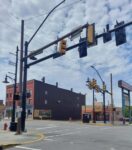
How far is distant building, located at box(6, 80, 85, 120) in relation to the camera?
80062 millimetres

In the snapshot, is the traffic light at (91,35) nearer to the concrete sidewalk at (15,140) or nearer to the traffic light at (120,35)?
the traffic light at (120,35)

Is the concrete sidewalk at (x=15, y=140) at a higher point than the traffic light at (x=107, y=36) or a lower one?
lower

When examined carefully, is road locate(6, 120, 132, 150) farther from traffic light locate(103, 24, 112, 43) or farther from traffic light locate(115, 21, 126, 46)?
traffic light locate(103, 24, 112, 43)

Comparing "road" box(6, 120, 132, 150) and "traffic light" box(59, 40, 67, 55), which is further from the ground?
"traffic light" box(59, 40, 67, 55)

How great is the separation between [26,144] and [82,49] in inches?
264

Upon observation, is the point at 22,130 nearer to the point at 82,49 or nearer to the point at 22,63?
the point at 22,63

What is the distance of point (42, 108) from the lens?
83.0 m

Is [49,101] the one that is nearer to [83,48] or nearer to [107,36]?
[83,48]

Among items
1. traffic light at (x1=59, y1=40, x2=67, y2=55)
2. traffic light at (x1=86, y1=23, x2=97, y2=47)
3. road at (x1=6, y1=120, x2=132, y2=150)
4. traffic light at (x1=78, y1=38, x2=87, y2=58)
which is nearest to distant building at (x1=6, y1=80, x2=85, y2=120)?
road at (x1=6, y1=120, x2=132, y2=150)

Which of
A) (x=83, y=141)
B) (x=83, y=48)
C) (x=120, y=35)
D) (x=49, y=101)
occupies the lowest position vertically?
(x=83, y=141)

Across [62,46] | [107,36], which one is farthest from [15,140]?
[107,36]

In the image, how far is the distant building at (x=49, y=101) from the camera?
80062mm

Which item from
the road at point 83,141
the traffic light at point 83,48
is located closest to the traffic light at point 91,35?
the traffic light at point 83,48

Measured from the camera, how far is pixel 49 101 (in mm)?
87375
